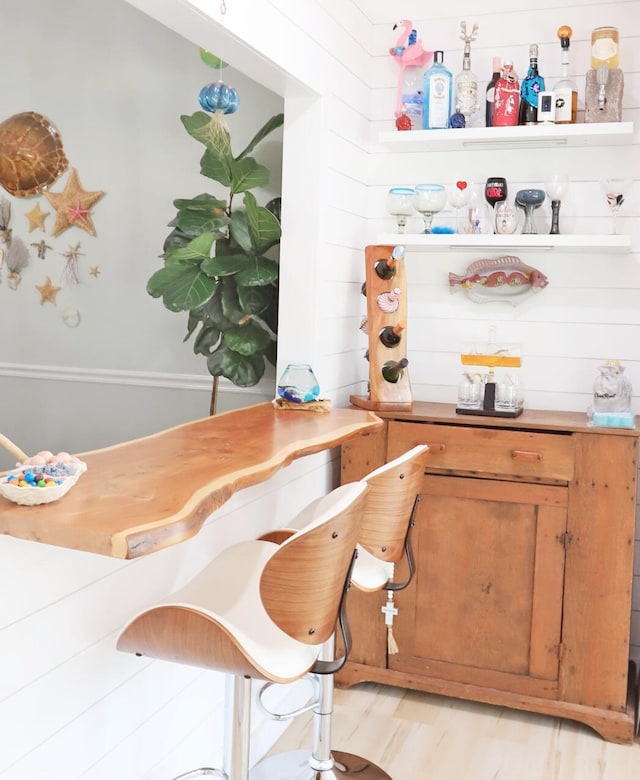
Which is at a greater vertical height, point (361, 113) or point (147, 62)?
point (147, 62)

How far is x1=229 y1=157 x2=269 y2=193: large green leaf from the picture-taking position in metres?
3.02

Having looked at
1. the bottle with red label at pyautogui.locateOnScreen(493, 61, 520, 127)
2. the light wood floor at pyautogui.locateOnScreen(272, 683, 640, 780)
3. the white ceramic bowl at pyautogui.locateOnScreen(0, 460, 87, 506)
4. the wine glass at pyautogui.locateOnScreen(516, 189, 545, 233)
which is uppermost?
the bottle with red label at pyautogui.locateOnScreen(493, 61, 520, 127)

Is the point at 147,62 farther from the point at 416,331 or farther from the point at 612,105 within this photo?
the point at 612,105

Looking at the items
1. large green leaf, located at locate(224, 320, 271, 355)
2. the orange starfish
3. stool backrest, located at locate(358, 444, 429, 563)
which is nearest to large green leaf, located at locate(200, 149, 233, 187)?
large green leaf, located at locate(224, 320, 271, 355)

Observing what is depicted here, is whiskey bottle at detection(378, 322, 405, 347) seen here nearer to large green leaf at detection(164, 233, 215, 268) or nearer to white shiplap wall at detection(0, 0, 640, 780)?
white shiplap wall at detection(0, 0, 640, 780)

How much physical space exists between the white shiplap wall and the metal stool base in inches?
4.4

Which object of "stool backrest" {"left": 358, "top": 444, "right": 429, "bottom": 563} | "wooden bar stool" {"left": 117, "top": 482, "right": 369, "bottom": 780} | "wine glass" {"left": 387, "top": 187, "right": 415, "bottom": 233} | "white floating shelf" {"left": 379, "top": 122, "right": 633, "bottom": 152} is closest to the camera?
"wooden bar stool" {"left": 117, "top": 482, "right": 369, "bottom": 780}

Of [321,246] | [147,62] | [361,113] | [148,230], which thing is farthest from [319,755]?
[147,62]

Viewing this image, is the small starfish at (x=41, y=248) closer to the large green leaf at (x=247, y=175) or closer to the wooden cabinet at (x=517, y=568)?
the large green leaf at (x=247, y=175)

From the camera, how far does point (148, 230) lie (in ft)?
12.8

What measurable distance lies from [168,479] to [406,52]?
2198 millimetres

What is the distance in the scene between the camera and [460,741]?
9.09 feet

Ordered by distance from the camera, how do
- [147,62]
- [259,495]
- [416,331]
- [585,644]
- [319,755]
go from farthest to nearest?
1. [147,62]
2. [416,331]
3. [585,644]
4. [259,495]
5. [319,755]

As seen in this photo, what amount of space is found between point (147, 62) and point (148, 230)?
720mm
